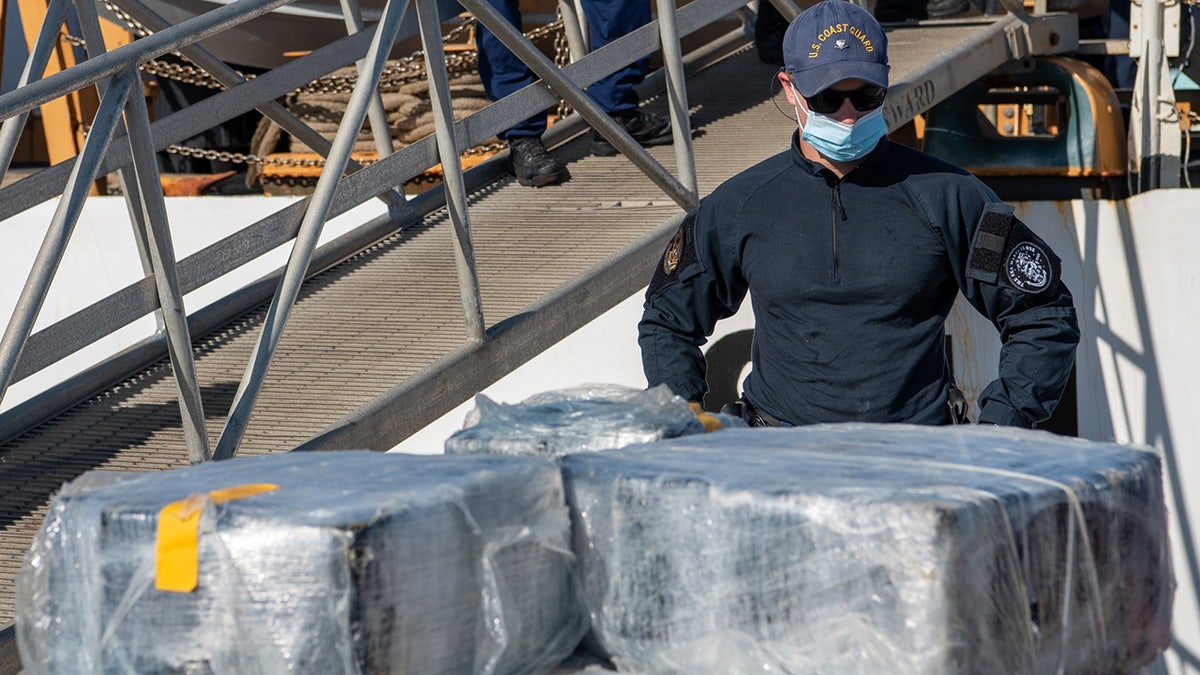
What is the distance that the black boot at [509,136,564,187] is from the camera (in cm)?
462

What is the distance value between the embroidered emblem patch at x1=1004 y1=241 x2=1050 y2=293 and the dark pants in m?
2.33

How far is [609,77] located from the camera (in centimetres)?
471

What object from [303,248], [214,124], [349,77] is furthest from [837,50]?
[349,77]

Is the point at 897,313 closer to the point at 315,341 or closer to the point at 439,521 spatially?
the point at 439,521

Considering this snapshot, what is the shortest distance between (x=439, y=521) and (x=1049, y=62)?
4686mm

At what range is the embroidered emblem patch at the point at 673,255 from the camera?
112 inches

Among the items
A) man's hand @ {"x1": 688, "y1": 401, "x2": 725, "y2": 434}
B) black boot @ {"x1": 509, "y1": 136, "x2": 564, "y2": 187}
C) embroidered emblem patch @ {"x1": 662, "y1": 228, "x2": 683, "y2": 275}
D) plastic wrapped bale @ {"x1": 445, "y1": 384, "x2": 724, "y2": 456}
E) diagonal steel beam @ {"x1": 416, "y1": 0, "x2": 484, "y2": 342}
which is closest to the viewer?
plastic wrapped bale @ {"x1": 445, "y1": 384, "x2": 724, "y2": 456}

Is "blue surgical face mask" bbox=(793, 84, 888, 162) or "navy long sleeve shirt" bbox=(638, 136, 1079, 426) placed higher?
"blue surgical face mask" bbox=(793, 84, 888, 162)

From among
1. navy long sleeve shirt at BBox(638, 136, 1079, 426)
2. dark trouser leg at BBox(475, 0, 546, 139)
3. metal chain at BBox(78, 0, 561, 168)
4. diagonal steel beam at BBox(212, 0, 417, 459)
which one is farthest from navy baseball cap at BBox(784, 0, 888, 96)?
metal chain at BBox(78, 0, 561, 168)

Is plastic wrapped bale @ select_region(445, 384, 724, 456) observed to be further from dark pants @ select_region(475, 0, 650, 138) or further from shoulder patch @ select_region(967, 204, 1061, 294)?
dark pants @ select_region(475, 0, 650, 138)

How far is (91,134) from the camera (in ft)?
8.82

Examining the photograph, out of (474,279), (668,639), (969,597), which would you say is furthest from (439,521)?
(474,279)

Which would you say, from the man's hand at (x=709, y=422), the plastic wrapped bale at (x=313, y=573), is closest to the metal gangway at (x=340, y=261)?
the plastic wrapped bale at (x=313, y=573)

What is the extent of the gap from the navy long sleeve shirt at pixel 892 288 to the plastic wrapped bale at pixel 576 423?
0.67m
